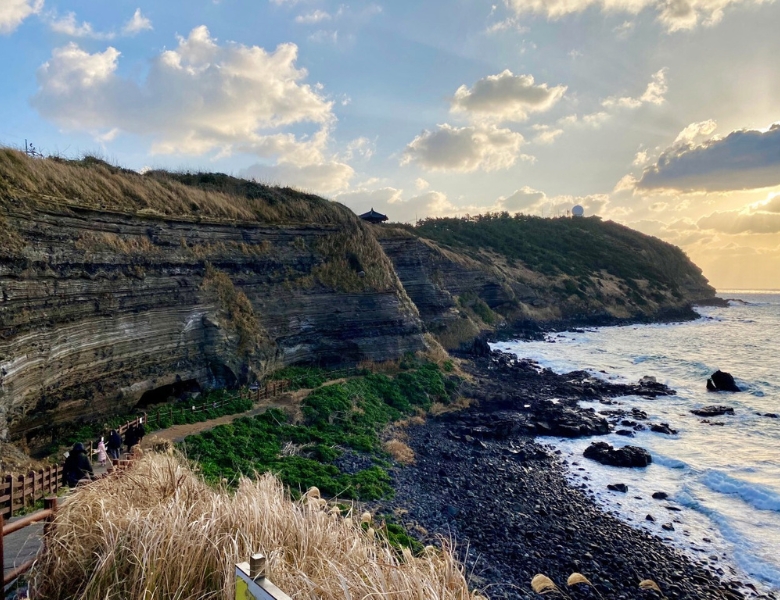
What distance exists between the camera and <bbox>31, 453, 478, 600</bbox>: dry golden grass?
16.4 feet

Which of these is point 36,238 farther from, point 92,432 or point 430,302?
point 430,302

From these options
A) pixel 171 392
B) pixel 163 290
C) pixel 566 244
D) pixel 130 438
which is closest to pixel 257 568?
pixel 130 438

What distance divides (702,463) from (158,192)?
2874cm

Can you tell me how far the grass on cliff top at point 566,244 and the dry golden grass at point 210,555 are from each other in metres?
76.0

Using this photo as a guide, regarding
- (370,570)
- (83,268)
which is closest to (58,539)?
(370,570)

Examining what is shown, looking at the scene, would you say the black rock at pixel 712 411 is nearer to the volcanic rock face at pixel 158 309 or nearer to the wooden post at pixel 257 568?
the volcanic rock face at pixel 158 309

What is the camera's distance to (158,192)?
24.6m

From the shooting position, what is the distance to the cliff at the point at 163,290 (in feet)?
52.7

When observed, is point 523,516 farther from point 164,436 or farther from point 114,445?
point 114,445

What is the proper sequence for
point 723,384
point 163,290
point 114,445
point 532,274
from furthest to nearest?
point 532,274, point 723,384, point 163,290, point 114,445

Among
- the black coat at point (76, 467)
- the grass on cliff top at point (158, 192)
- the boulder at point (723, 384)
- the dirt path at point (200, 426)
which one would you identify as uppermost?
the grass on cliff top at point (158, 192)

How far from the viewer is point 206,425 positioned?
65.7ft

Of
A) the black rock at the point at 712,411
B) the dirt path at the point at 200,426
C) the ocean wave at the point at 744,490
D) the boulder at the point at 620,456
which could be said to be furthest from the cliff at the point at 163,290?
the ocean wave at the point at 744,490

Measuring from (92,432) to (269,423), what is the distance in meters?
6.64
